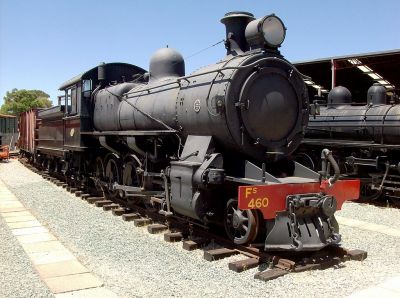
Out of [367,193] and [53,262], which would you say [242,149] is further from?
[367,193]

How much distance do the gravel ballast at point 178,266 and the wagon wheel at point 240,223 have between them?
368 mm

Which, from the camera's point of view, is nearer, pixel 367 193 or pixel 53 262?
pixel 53 262

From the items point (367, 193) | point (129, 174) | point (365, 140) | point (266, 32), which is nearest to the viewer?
point (266, 32)

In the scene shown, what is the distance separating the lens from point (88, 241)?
6793 millimetres

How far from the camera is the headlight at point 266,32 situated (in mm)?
6246

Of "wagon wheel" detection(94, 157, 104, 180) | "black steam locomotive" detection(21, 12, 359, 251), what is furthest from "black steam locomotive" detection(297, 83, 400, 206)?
"wagon wheel" detection(94, 157, 104, 180)

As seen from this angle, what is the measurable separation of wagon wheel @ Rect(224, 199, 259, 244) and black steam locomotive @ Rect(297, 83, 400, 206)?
5.86m

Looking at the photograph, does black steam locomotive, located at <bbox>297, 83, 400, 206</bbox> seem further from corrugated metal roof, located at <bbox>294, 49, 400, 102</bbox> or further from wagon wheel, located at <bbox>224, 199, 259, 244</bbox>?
wagon wheel, located at <bbox>224, 199, 259, 244</bbox>

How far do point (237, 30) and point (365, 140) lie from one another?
6230 mm

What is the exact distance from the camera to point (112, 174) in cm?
1038

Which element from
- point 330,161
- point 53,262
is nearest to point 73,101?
point 53,262

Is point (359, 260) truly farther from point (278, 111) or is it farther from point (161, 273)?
point (161, 273)

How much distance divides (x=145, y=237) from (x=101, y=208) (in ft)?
10.8

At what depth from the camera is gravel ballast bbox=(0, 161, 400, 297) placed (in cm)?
471
